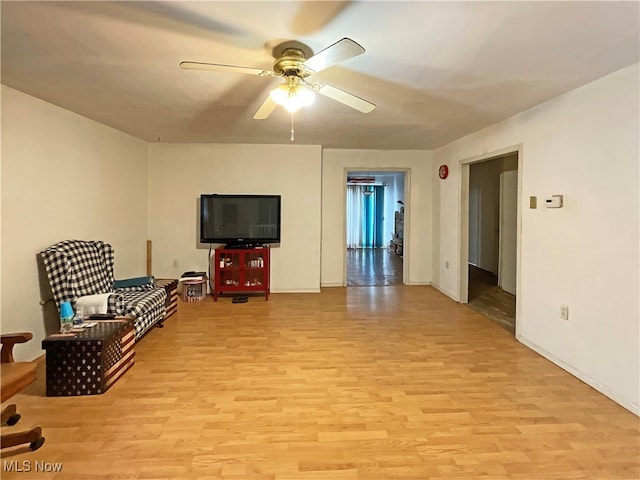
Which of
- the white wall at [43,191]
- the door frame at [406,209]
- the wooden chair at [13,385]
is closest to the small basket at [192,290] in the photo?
the white wall at [43,191]

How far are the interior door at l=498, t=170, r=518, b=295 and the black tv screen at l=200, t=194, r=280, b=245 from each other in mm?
3566


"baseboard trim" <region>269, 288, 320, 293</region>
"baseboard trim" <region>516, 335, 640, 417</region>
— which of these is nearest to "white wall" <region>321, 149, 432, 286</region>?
"baseboard trim" <region>269, 288, 320, 293</region>

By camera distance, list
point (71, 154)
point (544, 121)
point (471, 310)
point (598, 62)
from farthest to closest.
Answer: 1. point (471, 310)
2. point (71, 154)
3. point (544, 121)
4. point (598, 62)

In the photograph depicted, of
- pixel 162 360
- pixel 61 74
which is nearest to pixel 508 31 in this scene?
pixel 61 74

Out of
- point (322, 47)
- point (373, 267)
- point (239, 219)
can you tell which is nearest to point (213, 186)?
point (239, 219)

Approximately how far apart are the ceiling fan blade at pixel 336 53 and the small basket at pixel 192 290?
3802 millimetres

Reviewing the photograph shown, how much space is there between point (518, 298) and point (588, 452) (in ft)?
6.04

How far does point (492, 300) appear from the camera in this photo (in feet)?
17.1

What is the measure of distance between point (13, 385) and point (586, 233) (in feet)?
12.3

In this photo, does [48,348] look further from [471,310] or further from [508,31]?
[471,310]

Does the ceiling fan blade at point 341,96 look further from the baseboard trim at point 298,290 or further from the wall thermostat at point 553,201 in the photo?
the baseboard trim at point 298,290

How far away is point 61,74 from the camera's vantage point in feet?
8.52

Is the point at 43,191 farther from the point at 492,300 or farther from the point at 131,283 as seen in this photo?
the point at 492,300

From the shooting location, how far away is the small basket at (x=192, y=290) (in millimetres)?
5090
